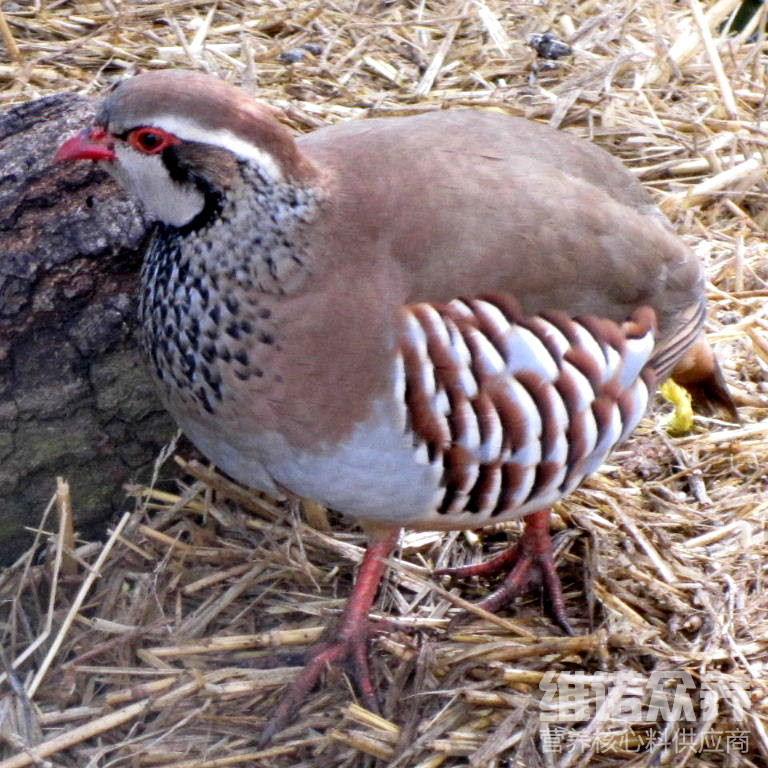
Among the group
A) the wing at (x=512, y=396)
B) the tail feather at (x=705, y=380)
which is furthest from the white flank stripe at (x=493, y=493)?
the tail feather at (x=705, y=380)

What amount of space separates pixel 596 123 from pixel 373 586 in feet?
7.17

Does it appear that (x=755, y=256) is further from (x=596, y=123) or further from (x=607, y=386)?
(x=607, y=386)

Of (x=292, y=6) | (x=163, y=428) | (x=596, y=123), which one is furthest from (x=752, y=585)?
(x=292, y=6)

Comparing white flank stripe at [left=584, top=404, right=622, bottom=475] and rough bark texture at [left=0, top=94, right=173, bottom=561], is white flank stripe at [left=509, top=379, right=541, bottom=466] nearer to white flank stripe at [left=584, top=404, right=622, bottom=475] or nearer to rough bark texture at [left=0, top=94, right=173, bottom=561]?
white flank stripe at [left=584, top=404, right=622, bottom=475]

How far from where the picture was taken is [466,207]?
286 cm

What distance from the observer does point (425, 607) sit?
3.33 metres

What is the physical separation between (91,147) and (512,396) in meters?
1.06

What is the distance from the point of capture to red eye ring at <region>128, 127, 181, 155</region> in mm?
2629

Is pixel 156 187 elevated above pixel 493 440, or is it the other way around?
pixel 156 187

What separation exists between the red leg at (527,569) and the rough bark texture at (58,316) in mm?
990

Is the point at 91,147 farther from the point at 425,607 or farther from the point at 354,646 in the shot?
the point at 425,607

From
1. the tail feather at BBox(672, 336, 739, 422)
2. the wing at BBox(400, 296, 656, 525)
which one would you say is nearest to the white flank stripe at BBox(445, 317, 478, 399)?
the wing at BBox(400, 296, 656, 525)

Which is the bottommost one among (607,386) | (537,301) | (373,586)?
(373,586)

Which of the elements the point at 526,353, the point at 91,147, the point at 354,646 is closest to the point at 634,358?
the point at 526,353
